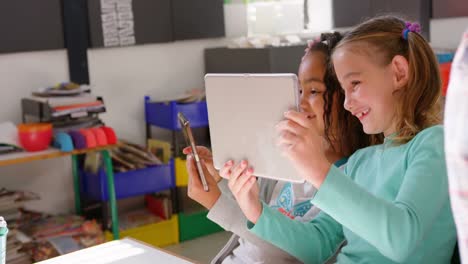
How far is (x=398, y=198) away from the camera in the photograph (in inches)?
46.6

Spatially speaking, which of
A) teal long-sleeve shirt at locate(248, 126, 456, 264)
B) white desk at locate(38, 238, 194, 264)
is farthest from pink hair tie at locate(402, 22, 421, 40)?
white desk at locate(38, 238, 194, 264)

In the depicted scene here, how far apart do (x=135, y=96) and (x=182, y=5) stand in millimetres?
632

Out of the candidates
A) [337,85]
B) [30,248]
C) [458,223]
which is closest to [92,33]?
[30,248]

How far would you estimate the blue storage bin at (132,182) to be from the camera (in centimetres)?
342

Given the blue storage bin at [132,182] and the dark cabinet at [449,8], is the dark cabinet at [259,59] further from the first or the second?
the dark cabinet at [449,8]

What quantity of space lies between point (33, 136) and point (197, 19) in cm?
146

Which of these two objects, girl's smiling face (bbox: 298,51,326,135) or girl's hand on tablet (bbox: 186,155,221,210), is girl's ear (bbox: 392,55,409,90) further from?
girl's hand on tablet (bbox: 186,155,221,210)

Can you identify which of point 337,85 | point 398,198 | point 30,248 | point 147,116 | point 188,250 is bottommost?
point 188,250

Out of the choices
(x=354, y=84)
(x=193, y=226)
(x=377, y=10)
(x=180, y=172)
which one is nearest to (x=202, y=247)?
(x=193, y=226)

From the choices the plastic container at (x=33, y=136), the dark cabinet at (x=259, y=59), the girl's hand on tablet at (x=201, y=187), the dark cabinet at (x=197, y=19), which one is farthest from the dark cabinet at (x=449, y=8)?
the girl's hand on tablet at (x=201, y=187)

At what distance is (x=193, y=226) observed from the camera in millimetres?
3760

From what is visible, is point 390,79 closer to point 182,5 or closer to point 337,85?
point 337,85

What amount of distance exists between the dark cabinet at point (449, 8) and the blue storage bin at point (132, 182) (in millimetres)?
1968

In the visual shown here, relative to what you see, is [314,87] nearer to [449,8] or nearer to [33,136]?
[33,136]
